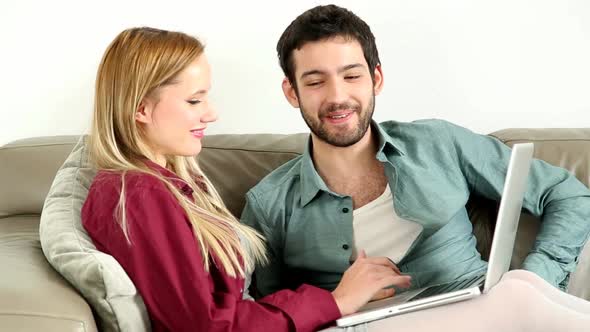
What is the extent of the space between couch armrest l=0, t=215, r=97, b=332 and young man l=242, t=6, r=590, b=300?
1.73ft

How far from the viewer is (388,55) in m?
2.10

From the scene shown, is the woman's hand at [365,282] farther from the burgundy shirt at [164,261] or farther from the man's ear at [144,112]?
the man's ear at [144,112]

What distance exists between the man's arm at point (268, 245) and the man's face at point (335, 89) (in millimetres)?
229

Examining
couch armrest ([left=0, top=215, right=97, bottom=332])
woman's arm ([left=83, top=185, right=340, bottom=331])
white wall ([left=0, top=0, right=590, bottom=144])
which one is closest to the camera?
couch armrest ([left=0, top=215, right=97, bottom=332])

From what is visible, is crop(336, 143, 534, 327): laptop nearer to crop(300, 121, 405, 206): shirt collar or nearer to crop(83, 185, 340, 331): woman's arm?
crop(83, 185, 340, 331): woman's arm

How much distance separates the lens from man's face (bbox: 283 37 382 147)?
170cm

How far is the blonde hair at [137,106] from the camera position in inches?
56.5

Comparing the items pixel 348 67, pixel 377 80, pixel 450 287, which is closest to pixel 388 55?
pixel 377 80

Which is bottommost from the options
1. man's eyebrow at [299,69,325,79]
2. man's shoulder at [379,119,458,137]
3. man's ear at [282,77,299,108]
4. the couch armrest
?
the couch armrest

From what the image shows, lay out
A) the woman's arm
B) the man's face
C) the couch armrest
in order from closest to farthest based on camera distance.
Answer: the couch armrest
the woman's arm
the man's face

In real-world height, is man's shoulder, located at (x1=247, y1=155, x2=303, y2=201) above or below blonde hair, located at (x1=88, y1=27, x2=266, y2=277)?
below

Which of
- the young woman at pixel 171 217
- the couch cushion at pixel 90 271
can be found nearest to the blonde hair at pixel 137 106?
the young woman at pixel 171 217

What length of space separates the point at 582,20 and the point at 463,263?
2.69 feet

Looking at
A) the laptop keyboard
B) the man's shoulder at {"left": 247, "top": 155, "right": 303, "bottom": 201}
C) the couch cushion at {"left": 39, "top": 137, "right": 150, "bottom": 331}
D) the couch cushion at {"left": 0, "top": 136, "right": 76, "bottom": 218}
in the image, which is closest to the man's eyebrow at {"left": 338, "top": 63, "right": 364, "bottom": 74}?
the man's shoulder at {"left": 247, "top": 155, "right": 303, "bottom": 201}
